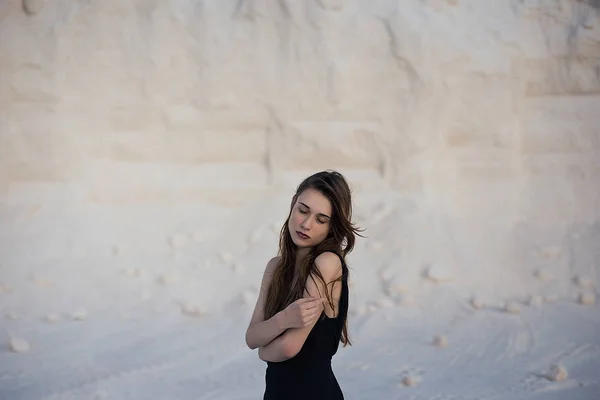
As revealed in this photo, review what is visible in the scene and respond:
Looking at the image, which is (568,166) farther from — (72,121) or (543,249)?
(72,121)

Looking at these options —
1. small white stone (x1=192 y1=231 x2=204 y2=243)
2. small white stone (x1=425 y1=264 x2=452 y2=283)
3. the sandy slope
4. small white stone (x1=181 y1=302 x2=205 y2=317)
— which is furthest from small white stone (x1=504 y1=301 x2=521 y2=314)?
small white stone (x1=192 y1=231 x2=204 y2=243)

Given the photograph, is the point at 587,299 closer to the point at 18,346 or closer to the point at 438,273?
the point at 438,273

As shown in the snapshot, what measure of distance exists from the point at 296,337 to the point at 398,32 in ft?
12.9

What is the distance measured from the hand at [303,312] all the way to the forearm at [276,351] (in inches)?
1.8

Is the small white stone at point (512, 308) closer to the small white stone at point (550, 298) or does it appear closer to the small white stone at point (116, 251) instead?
the small white stone at point (550, 298)

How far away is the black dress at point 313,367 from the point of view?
1283 millimetres

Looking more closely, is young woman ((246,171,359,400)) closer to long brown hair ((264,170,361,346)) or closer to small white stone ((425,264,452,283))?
long brown hair ((264,170,361,346))

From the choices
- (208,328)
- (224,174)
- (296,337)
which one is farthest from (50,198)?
(296,337)

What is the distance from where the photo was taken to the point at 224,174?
16.1ft

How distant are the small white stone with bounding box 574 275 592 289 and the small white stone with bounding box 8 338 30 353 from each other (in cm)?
326

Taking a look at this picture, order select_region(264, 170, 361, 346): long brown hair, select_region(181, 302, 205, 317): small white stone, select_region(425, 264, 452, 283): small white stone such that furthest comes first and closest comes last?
select_region(425, 264, 452, 283): small white stone → select_region(181, 302, 205, 317): small white stone → select_region(264, 170, 361, 346): long brown hair

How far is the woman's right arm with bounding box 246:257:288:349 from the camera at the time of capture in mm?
1242

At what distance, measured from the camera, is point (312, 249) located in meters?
1.34

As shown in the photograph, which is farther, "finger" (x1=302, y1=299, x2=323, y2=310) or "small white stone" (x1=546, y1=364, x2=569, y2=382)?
"small white stone" (x1=546, y1=364, x2=569, y2=382)
